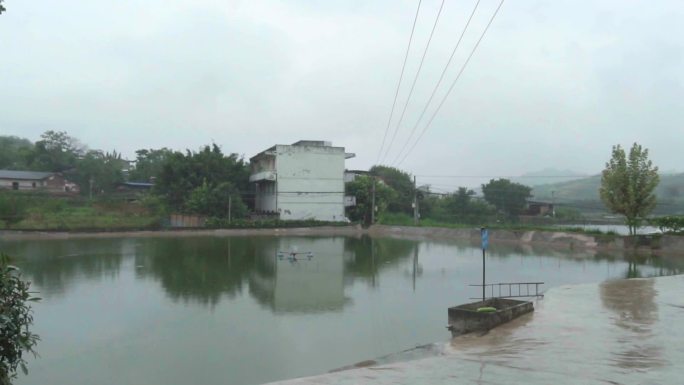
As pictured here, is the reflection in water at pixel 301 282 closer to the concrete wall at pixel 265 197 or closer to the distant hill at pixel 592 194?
the concrete wall at pixel 265 197

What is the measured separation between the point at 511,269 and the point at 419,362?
15.7 m

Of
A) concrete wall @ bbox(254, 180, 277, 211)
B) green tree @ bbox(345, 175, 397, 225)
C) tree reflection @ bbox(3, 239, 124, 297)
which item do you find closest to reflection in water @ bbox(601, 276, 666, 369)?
tree reflection @ bbox(3, 239, 124, 297)

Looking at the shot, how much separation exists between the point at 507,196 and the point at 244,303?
170 ft

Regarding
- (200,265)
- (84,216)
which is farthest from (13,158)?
(200,265)

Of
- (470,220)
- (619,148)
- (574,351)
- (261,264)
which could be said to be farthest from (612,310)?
(470,220)

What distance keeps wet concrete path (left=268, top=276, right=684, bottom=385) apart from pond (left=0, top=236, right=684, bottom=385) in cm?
185

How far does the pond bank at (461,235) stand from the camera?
1198 inches

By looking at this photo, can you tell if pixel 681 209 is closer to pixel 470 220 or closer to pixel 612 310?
pixel 470 220

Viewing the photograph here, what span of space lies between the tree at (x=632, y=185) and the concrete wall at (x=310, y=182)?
88.0 ft

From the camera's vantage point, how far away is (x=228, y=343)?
37.2 ft

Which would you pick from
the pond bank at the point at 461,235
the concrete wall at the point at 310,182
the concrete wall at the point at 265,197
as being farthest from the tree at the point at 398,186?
the concrete wall at the point at 265,197

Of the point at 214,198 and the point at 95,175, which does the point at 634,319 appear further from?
the point at 95,175

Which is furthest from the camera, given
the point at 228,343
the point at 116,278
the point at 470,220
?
the point at 470,220

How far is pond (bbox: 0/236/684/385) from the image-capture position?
33.2 ft
